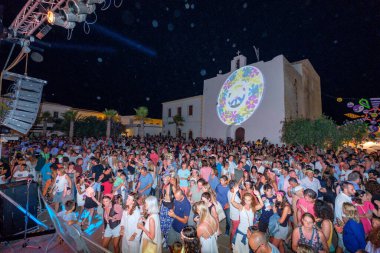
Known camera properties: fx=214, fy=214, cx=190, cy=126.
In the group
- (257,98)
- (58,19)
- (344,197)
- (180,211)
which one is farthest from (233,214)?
(257,98)

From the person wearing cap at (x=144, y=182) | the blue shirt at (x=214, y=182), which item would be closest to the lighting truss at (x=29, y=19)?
the person wearing cap at (x=144, y=182)

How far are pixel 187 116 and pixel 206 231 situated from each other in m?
31.2

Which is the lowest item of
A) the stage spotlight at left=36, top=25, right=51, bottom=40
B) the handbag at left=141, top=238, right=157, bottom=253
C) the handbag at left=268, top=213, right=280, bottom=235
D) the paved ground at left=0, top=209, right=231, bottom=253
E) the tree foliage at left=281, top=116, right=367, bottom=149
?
the paved ground at left=0, top=209, right=231, bottom=253

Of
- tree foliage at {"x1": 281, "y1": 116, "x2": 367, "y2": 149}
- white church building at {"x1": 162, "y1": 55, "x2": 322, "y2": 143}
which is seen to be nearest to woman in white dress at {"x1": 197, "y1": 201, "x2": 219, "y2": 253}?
tree foliage at {"x1": 281, "y1": 116, "x2": 367, "y2": 149}

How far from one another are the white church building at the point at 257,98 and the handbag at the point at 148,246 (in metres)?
19.9

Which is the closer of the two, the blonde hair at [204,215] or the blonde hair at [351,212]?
the blonde hair at [351,212]

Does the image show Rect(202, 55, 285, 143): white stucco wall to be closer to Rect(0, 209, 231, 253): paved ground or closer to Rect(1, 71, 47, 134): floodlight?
Rect(0, 209, 231, 253): paved ground

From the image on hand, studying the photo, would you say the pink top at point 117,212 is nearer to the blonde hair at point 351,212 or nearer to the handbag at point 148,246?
the handbag at point 148,246

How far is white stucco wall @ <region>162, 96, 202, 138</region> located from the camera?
32.7 meters

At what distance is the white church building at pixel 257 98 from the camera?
71.4 ft

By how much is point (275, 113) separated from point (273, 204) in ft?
62.4

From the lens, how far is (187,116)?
113ft

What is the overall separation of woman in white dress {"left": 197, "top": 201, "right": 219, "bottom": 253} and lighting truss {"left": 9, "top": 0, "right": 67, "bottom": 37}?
7426 mm

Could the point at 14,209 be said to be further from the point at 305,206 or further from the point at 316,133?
the point at 316,133
